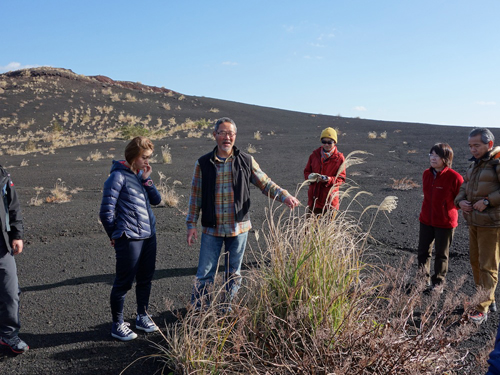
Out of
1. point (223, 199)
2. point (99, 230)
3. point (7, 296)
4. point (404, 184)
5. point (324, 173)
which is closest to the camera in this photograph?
point (7, 296)

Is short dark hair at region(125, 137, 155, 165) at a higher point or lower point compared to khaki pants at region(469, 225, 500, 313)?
higher

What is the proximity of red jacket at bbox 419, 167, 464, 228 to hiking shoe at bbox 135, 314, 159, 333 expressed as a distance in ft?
9.76

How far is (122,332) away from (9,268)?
101cm

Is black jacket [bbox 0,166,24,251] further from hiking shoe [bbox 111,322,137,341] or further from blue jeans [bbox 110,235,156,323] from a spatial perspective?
hiking shoe [bbox 111,322,137,341]

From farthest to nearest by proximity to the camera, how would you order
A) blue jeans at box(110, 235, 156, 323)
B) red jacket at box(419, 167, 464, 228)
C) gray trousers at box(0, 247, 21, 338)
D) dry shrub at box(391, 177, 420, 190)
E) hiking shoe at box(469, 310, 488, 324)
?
dry shrub at box(391, 177, 420, 190) < red jacket at box(419, 167, 464, 228) < hiking shoe at box(469, 310, 488, 324) < blue jeans at box(110, 235, 156, 323) < gray trousers at box(0, 247, 21, 338)

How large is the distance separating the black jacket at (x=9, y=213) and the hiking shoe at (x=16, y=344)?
71cm

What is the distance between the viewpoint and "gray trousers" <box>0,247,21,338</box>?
2863 millimetres

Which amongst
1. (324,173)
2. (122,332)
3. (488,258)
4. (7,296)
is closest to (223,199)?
(122,332)

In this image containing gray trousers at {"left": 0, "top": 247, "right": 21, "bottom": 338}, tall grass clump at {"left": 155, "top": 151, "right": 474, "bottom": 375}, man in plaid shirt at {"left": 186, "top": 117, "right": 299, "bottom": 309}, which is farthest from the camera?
man in plaid shirt at {"left": 186, "top": 117, "right": 299, "bottom": 309}

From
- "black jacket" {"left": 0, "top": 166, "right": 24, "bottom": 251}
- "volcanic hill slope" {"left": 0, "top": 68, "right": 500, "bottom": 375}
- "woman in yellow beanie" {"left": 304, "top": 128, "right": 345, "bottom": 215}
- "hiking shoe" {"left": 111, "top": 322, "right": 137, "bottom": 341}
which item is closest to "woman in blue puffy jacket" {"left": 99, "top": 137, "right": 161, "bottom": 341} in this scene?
"hiking shoe" {"left": 111, "top": 322, "right": 137, "bottom": 341}

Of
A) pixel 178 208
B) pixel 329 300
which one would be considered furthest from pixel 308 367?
pixel 178 208

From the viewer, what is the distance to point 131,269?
3043 millimetres

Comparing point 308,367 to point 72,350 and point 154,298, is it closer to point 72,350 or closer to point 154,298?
point 72,350

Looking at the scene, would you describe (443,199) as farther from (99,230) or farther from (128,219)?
(99,230)
